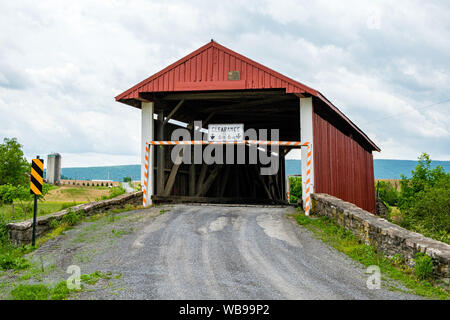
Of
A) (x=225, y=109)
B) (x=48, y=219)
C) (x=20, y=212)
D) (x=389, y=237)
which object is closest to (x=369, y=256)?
(x=389, y=237)

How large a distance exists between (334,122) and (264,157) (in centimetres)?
652

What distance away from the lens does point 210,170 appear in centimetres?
1723

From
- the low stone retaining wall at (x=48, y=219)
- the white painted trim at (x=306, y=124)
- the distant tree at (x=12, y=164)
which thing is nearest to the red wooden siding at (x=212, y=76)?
the white painted trim at (x=306, y=124)

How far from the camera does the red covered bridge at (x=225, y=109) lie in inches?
467

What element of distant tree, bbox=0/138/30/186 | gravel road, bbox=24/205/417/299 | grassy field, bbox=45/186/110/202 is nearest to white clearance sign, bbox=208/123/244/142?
gravel road, bbox=24/205/417/299

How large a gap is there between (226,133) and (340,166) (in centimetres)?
537

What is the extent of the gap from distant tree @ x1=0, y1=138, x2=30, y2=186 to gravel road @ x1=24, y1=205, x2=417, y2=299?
593 inches

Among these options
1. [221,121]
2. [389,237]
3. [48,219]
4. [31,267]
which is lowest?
[31,267]

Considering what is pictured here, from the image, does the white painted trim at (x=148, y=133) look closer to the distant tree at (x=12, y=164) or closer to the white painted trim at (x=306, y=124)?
the white painted trim at (x=306, y=124)

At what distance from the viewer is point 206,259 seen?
6547 millimetres

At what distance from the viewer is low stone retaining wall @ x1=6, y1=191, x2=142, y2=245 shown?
26.9 ft

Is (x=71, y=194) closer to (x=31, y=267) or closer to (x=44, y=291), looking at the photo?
(x=31, y=267)
